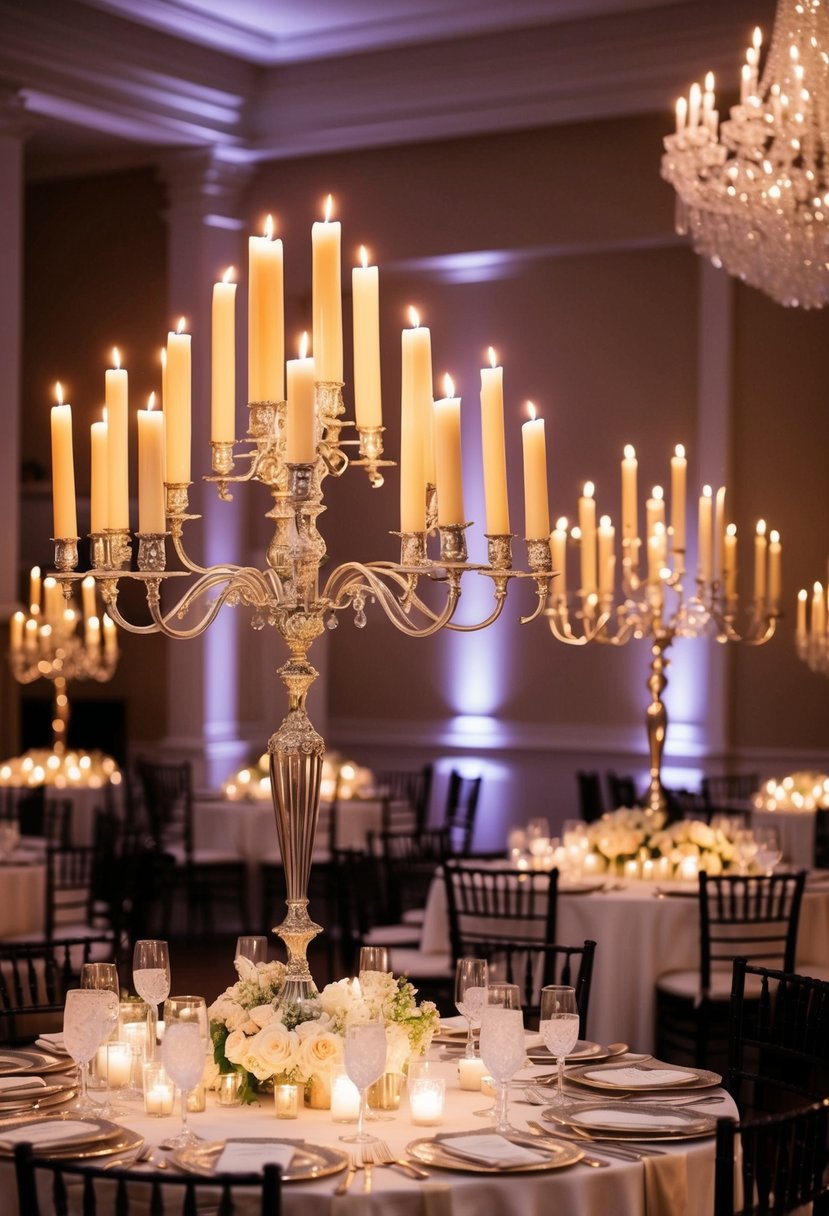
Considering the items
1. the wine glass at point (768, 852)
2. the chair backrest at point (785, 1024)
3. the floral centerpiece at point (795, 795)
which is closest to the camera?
the chair backrest at point (785, 1024)

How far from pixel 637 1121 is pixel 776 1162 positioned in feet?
1.10

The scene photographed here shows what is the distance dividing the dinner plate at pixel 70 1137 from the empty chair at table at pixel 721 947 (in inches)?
133

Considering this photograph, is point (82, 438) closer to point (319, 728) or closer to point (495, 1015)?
point (319, 728)

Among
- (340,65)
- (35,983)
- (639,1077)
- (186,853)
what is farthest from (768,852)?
(340,65)

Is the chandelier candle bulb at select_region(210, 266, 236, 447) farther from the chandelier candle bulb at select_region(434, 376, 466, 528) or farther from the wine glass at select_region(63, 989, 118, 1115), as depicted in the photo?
the wine glass at select_region(63, 989, 118, 1115)

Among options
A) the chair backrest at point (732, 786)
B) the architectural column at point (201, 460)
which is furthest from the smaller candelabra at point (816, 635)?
the architectural column at point (201, 460)

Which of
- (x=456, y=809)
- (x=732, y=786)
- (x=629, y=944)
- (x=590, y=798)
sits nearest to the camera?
(x=629, y=944)

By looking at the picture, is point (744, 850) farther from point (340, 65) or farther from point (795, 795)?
point (340, 65)

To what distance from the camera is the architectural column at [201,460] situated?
13.3 meters

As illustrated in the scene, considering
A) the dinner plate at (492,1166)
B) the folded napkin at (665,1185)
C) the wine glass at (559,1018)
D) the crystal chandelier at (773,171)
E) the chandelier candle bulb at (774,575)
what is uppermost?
the crystal chandelier at (773,171)

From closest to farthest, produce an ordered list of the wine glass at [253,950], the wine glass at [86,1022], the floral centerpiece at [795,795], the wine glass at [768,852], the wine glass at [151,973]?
the wine glass at [86,1022] < the wine glass at [151,973] < the wine glass at [253,950] < the wine glass at [768,852] < the floral centerpiece at [795,795]

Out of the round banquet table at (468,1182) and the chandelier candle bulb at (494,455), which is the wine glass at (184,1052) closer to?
the round banquet table at (468,1182)

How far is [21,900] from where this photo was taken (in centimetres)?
776

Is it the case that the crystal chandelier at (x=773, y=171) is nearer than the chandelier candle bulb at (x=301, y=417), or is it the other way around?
the chandelier candle bulb at (x=301, y=417)
